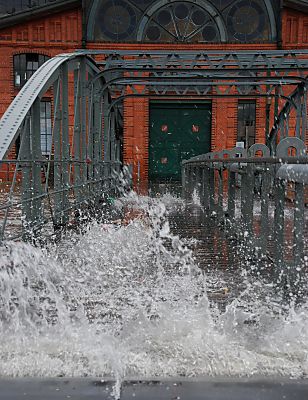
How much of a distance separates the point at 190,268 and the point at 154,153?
20.3 meters

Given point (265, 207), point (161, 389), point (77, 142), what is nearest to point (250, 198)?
point (265, 207)

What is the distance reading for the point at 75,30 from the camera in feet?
77.7

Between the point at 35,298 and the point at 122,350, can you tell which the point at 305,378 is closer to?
the point at 122,350

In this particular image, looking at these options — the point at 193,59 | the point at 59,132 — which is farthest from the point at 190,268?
the point at 193,59

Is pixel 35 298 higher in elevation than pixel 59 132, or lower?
lower

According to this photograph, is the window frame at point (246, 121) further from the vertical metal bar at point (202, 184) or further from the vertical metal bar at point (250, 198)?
the vertical metal bar at point (250, 198)

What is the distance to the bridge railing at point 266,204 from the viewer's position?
430 centimetres

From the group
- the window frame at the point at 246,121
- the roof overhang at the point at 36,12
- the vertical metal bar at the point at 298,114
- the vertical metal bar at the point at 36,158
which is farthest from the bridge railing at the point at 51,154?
the window frame at the point at 246,121

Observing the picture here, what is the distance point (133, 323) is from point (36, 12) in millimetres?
21899

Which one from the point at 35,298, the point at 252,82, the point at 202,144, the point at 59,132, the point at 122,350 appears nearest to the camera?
the point at 122,350

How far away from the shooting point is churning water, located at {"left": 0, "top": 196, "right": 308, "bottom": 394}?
3.11m

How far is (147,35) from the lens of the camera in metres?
23.5

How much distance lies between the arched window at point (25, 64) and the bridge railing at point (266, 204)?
54.3ft

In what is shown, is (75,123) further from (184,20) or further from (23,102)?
(184,20)
